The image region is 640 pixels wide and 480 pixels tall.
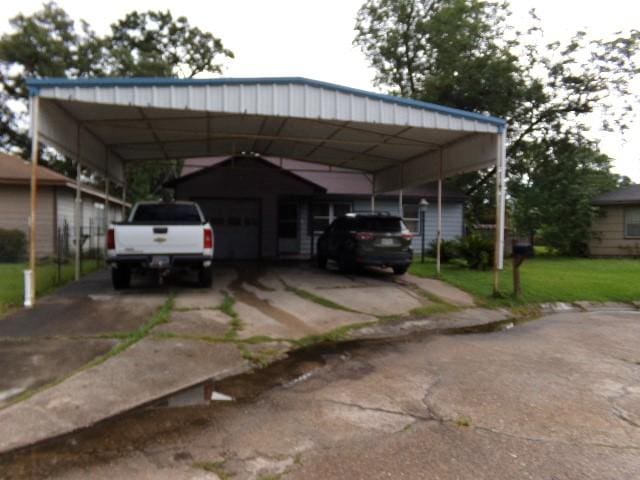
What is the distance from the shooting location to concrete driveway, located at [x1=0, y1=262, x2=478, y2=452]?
456 centimetres

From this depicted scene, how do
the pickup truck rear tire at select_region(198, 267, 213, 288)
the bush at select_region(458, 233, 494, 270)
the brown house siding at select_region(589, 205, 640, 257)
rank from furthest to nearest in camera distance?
the brown house siding at select_region(589, 205, 640, 257) → the bush at select_region(458, 233, 494, 270) → the pickup truck rear tire at select_region(198, 267, 213, 288)

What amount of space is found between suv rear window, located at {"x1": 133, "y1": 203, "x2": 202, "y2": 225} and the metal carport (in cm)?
200

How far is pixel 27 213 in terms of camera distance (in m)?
17.5

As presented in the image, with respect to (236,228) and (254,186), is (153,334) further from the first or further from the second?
(254,186)

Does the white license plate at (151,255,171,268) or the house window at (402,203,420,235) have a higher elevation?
the house window at (402,203,420,235)

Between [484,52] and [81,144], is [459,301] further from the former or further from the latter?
[484,52]

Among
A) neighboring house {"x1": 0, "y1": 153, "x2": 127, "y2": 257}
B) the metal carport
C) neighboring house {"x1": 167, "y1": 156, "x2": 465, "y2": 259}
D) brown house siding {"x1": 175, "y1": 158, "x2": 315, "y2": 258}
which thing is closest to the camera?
the metal carport

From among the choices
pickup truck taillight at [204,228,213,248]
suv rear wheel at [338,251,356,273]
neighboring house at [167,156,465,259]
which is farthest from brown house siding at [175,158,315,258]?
pickup truck taillight at [204,228,213,248]

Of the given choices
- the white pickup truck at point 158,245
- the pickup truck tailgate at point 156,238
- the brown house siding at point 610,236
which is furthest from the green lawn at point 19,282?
the brown house siding at point 610,236

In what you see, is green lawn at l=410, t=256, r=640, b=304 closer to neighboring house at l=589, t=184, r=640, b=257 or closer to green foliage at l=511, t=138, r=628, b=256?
green foliage at l=511, t=138, r=628, b=256

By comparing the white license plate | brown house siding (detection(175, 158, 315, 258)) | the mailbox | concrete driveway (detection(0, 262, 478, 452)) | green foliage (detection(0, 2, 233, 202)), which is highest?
green foliage (detection(0, 2, 233, 202))

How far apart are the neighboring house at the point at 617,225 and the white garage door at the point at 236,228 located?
617 inches

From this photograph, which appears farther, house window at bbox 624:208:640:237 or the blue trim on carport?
house window at bbox 624:208:640:237

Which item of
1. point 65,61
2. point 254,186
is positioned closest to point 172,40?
point 65,61
